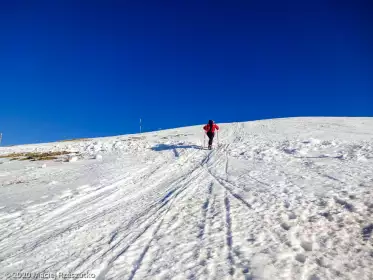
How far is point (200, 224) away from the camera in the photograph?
527 cm

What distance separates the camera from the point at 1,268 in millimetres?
4129

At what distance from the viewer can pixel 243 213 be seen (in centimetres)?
567

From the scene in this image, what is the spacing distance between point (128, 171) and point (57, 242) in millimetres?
7086

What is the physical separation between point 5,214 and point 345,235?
7.80 meters

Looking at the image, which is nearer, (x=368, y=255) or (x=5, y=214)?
(x=368, y=255)

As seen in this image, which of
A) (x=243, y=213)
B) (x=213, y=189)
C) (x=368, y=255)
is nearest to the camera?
Result: (x=368, y=255)

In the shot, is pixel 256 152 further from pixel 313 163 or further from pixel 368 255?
pixel 368 255

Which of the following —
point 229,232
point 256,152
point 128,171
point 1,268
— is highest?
point 256,152

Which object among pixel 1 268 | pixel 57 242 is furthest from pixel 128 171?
pixel 1 268

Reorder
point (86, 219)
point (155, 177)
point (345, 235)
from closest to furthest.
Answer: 1. point (345, 235)
2. point (86, 219)
3. point (155, 177)

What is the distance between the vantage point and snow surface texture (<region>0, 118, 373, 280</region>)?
3784 mm

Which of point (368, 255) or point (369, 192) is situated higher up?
point (369, 192)

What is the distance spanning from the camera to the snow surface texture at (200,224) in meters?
3.78

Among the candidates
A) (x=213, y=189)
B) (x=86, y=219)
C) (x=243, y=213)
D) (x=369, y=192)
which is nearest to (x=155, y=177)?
(x=213, y=189)
